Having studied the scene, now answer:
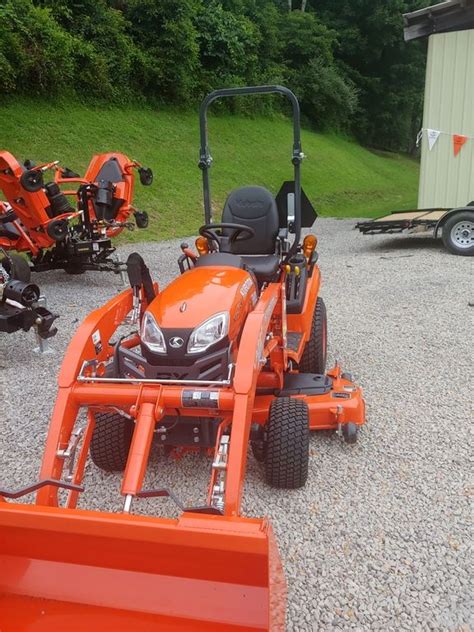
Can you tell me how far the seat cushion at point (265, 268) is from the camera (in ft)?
12.0

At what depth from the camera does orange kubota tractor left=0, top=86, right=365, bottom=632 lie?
1.93 metres

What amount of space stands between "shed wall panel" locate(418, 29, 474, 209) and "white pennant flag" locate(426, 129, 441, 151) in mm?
56

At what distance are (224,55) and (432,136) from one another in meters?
12.3

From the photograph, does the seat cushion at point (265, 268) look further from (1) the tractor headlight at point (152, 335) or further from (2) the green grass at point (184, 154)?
(2) the green grass at point (184, 154)

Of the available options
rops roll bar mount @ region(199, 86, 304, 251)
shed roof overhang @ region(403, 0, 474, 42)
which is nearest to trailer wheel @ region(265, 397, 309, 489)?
rops roll bar mount @ region(199, 86, 304, 251)

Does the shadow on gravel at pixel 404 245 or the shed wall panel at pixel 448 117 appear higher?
the shed wall panel at pixel 448 117

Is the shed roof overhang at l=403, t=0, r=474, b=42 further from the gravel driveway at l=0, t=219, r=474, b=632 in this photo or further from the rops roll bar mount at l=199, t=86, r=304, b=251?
the rops roll bar mount at l=199, t=86, r=304, b=251

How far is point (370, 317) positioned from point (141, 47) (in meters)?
15.4

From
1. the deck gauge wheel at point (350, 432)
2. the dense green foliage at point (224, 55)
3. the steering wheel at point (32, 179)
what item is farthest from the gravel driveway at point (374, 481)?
the dense green foliage at point (224, 55)

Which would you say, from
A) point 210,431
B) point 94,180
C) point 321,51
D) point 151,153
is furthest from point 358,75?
point 210,431

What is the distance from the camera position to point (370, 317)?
19.8 ft

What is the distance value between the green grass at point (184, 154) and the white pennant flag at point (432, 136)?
4.84 meters

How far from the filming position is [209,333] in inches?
108

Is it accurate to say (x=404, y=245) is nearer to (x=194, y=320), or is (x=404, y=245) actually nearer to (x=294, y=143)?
(x=294, y=143)
